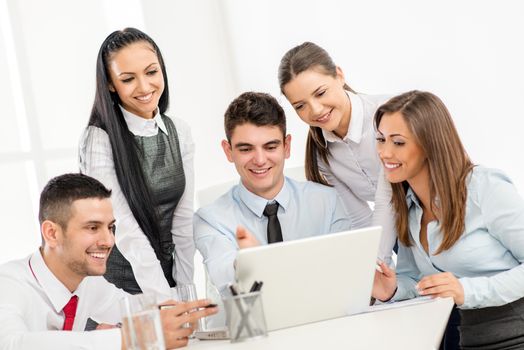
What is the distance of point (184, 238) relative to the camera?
306 centimetres

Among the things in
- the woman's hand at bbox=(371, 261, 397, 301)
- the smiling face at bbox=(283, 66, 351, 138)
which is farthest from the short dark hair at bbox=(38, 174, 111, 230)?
the woman's hand at bbox=(371, 261, 397, 301)

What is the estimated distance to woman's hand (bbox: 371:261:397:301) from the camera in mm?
2258

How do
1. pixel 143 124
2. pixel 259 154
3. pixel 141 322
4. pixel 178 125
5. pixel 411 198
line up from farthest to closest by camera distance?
pixel 178 125, pixel 143 124, pixel 259 154, pixel 411 198, pixel 141 322

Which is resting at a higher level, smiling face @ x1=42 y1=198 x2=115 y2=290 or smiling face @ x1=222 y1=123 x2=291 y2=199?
smiling face @ x1=222 y1=123 x2=291 y2=199

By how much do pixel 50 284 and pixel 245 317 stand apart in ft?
2.49

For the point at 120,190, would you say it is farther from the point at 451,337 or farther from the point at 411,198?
the point at 451,337

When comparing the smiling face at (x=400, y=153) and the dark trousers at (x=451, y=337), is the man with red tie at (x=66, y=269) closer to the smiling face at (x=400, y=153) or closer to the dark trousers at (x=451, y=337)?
the smiling face at (x=400, y=153)

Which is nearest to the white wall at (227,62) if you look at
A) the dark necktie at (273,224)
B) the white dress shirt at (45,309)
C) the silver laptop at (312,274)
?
the white dress shirt at (45,309)

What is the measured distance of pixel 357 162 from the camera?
2.91m

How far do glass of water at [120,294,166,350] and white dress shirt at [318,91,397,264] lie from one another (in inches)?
47.2

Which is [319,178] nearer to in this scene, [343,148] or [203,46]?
[343,148]

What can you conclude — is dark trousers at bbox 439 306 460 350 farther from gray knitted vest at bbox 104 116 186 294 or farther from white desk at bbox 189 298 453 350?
gray knitted vest at bbox 104 116 186 294

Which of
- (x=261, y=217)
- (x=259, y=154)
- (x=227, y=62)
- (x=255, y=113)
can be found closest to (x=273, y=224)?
(x=261, y=217)

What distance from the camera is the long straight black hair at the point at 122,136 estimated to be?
278 centimetres
